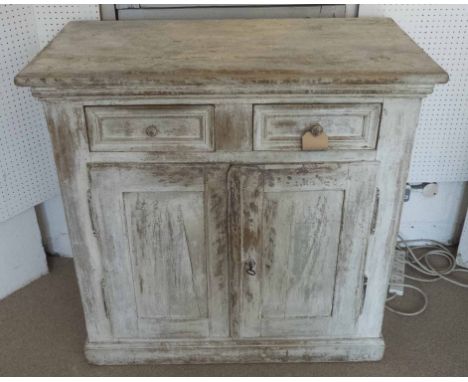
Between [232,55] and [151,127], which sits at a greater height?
[232,55]

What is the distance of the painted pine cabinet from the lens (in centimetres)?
149

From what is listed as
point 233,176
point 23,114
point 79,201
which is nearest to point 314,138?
point 233,176

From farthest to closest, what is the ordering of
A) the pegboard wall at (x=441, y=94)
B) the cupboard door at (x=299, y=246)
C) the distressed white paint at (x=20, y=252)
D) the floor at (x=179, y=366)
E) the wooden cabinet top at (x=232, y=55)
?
the distressed white paint at (x=20, y=252)
the pegboard wall at (x=441, y=94)
the floor at (x=179, y=366)
the cupboard door at (x=299, y=246)
the wooden cabinet top at (x=232, y=55)

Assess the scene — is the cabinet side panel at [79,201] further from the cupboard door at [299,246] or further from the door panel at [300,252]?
the door panel at [300,252]

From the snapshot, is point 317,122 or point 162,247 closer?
point 317,122

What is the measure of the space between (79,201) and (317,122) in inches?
28.4

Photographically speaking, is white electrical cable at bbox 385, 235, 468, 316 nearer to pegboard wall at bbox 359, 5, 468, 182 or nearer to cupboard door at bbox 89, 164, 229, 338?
pegboard wall at bbox 359, 5, 468, 182

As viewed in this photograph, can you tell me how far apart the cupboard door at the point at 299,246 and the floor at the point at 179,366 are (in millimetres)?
172

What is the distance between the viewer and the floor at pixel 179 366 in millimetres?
1923

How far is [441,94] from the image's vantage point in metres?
2.16

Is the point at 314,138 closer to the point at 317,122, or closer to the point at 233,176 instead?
the point at 317,122

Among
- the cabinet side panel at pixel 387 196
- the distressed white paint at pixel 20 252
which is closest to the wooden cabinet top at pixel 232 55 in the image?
the cabinet side panel at pixel 387 196

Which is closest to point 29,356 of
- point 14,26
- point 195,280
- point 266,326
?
point 195,280

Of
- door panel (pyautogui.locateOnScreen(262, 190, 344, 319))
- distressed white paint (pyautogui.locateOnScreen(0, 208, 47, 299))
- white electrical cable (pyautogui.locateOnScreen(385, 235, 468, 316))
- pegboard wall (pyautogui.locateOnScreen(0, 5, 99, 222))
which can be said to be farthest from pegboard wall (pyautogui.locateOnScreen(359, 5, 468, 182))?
distressed white paint (pyautogui.locateOnScreen(0, 208, 47, 299))
